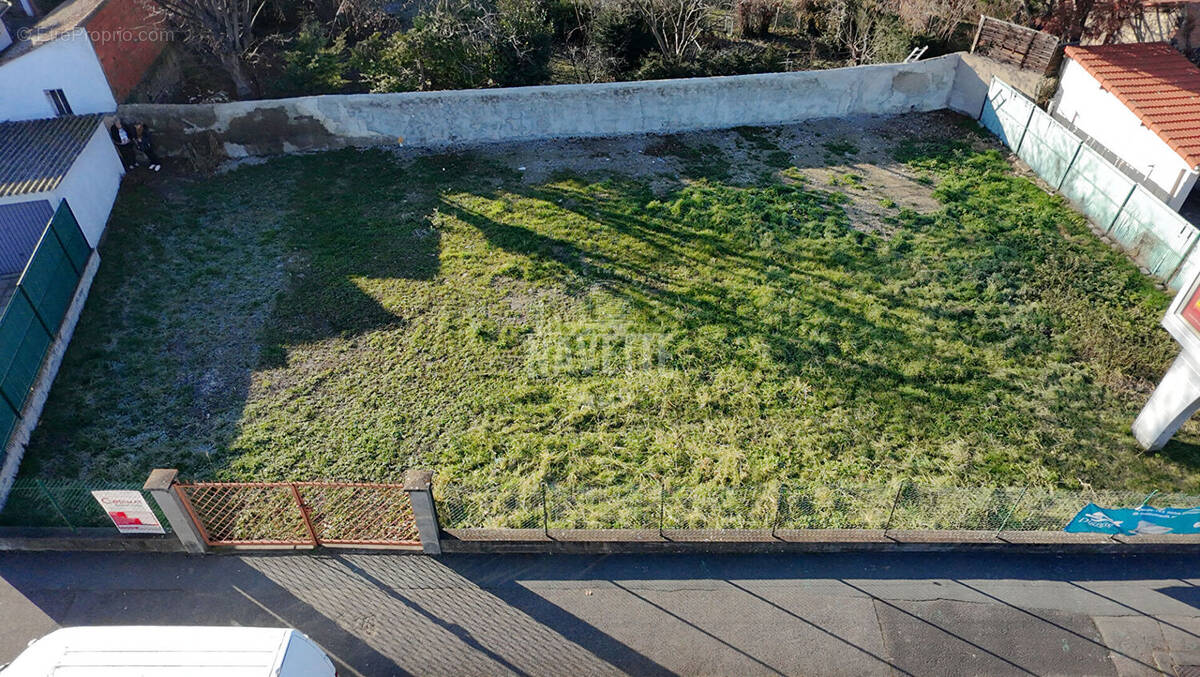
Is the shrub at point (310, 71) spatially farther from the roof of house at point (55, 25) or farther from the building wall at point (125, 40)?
the roof of house at point (55, 25)

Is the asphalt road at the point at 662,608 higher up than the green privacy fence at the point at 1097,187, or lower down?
lower down

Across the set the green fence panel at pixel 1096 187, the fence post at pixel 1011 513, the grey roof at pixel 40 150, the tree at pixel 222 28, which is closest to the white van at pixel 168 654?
the fence post at pixel 1011 513

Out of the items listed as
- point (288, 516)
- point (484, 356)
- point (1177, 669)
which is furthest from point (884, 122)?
point (288, 516)

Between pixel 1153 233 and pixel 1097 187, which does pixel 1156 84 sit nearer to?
pixel 1097 187

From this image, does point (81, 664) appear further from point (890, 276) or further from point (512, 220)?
point (890, 276)

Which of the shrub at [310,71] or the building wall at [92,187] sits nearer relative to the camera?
the building wall at [92,187]

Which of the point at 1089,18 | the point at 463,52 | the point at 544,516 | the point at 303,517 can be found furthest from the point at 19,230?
the point at 1089,18

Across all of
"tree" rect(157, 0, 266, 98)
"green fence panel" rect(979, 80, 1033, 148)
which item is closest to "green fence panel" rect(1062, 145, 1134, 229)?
"green fence panel" rect(979, 80, 1033, 148)
